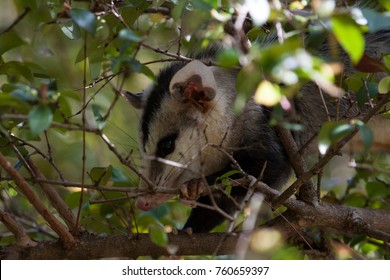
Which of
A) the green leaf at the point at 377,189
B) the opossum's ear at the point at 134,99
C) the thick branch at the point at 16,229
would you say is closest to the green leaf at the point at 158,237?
the thick branch at the point at 16,229

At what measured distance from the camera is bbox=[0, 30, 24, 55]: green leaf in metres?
1.96

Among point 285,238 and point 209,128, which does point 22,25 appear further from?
point 285,238

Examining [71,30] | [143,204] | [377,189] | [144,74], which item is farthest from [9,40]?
[377,189]

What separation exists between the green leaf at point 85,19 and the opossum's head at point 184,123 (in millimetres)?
945

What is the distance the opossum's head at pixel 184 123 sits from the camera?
261 cm

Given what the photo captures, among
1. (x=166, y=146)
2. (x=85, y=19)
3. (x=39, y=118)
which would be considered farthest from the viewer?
(x=166, y=146)

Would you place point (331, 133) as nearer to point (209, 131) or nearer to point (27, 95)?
point (27, 95)

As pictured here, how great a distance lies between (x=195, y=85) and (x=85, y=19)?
1.04 metres

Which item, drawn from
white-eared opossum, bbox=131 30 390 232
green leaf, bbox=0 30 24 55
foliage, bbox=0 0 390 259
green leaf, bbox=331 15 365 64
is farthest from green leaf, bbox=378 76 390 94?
green leaf, bbox=0 30 24 55

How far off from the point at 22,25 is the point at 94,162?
3.97 feet

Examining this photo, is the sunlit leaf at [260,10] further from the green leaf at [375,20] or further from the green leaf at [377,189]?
the green leaf at [377,189]

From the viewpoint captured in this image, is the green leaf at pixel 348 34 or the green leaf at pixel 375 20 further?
the green leaf at pixel 375 20

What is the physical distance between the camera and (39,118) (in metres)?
1.44

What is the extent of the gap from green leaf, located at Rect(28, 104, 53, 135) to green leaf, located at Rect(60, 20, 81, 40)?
666mm
